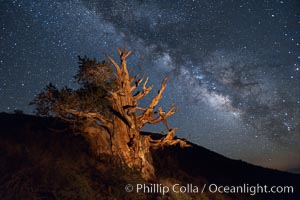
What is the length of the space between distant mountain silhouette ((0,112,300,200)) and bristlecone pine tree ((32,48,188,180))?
2.77ft

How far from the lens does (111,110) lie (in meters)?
16.6

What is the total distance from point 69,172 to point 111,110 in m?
5.12

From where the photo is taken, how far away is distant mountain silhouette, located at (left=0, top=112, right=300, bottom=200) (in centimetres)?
1062

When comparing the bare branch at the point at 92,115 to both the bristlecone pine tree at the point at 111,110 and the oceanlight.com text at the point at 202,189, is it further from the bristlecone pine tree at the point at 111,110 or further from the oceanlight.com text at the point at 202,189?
the oceanlight.com text at the point at 202,189

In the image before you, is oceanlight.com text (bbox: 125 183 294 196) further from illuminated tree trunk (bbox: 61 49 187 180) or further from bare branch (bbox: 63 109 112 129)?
bare branch (bbox: 63 109 112 129)

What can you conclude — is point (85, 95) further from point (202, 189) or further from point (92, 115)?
point (202, 189)

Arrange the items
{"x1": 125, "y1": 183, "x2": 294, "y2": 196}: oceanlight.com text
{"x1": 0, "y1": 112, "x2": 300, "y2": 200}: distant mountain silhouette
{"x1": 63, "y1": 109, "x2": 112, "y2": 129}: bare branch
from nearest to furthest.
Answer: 1. {"x1": 0, "y1": 112, "x2": 300, "y2": 200}: distant mountain silhouette
2. {"x1": 125, "y1": 183, "x2": 294, "y2": 196}: oceanlight.com text
3. {"x1": 63, "y1": 109, "x2": 112, "y2": 129}: bare branch

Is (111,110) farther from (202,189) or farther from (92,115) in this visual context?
(202,189)

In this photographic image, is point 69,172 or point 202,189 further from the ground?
point 69,172

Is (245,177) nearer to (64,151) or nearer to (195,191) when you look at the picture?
(195,191)

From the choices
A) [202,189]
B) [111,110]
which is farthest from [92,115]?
[202,189]

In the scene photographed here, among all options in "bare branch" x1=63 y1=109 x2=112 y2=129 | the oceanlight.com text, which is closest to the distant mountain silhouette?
the oceanlight.com text

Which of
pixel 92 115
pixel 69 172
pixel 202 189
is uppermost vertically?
pixel 92 115

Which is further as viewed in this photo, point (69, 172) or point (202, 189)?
point (202, 189)
